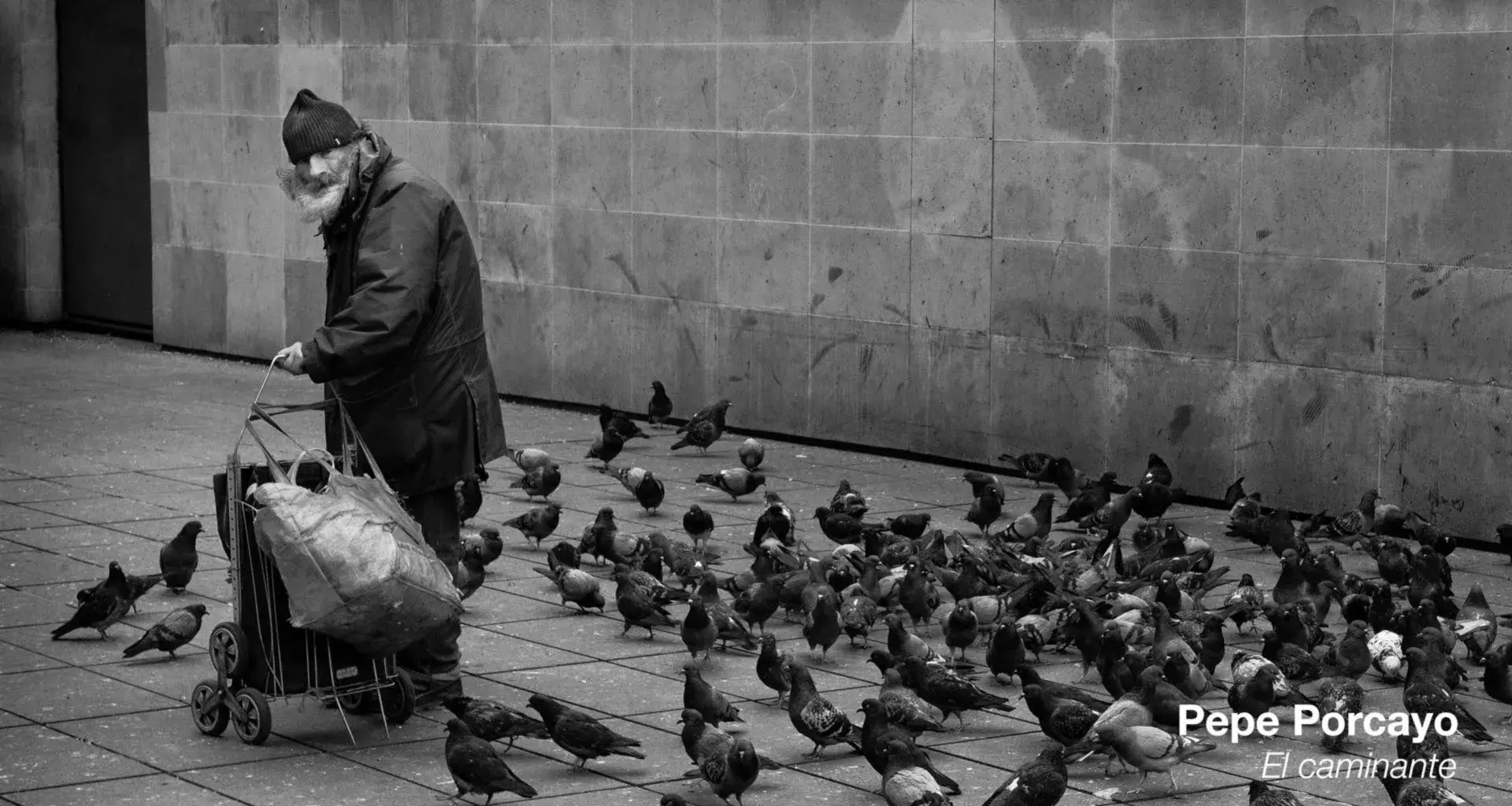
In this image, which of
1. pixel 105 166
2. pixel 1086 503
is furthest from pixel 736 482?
pixel 105 166

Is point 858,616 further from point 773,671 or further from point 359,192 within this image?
point 359,192

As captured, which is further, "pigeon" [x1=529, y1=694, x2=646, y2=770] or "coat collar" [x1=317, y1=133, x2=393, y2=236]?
"coat collar" [x1=317, y1=133, x2=393, y2=236]

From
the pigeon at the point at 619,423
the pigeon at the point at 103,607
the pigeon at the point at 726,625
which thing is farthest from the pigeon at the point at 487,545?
the pigeon at the point at 619,423

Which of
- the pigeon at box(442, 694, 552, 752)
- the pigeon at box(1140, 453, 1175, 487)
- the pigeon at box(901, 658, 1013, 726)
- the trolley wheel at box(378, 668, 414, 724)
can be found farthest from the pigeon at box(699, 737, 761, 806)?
the pigeon at box(1140, 453, 1175, 487)

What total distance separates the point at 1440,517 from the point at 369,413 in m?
6.52

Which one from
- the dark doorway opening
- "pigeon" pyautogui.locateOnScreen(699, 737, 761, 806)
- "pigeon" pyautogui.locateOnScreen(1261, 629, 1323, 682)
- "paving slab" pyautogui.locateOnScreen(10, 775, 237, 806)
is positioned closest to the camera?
"pigeon" pyautogui.locateOnScreen(699, 737, 761, 806)

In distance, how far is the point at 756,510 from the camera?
41.8ft

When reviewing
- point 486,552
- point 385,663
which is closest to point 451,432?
point 385,663

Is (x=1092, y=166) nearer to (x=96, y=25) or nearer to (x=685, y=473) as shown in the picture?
(x=685, y=473)

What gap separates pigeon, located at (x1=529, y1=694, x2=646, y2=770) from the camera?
23.6 feet

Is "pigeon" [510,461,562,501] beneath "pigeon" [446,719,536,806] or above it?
beneath

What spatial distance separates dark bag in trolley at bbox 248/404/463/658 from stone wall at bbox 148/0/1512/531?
6.57 meters

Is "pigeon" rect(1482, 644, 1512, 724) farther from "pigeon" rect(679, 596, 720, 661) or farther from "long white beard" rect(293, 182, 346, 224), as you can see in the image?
"long white beard" rect(293, 182, 346, 224)

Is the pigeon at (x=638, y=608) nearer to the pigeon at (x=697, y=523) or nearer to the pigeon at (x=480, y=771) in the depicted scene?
the pigeon at (x=697, y=523)
